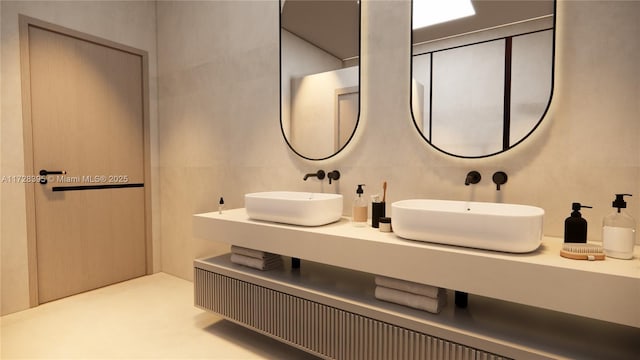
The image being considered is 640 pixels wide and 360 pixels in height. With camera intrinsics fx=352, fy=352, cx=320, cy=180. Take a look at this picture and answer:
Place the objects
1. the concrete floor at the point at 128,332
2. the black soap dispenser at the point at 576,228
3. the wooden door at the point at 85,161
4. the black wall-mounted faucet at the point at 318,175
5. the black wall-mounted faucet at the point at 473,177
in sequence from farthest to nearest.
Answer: the wooden door at the point at 85,161 → the black wall-mounted faucet at the point at 318,175 → the concrete floor at the point at 128,332 → the black wall-mounted faucet at the point at 473,177 → the black soap dispenser at the point at 576,228

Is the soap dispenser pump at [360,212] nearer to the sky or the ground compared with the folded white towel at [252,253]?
nearer to the sky

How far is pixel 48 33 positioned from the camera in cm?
263

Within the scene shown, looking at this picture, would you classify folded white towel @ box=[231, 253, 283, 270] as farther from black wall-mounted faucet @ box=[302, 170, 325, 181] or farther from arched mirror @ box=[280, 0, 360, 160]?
arched mirror @ box=[280, 0, 360, 160]

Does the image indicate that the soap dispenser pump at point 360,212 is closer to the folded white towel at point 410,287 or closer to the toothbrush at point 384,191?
the toothbrush at point 384,191

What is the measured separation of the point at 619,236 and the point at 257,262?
5.48 feet

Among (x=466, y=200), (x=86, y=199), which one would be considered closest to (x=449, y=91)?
(x=466, y=200)

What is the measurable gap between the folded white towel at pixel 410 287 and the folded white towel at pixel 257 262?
74 cm

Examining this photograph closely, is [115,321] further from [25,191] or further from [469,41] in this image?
[469,41]

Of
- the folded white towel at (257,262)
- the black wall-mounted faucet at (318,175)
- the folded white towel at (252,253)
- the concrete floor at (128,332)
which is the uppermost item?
the black wall-mounted faucet at (318,175)

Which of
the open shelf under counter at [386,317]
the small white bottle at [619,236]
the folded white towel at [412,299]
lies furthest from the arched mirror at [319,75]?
the small white bottle at [619,236]

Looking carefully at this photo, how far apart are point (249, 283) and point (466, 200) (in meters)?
1.25

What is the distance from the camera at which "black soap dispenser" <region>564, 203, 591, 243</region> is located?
1.30 m

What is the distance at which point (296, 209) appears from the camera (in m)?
1.78

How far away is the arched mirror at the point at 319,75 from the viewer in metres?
2.11
